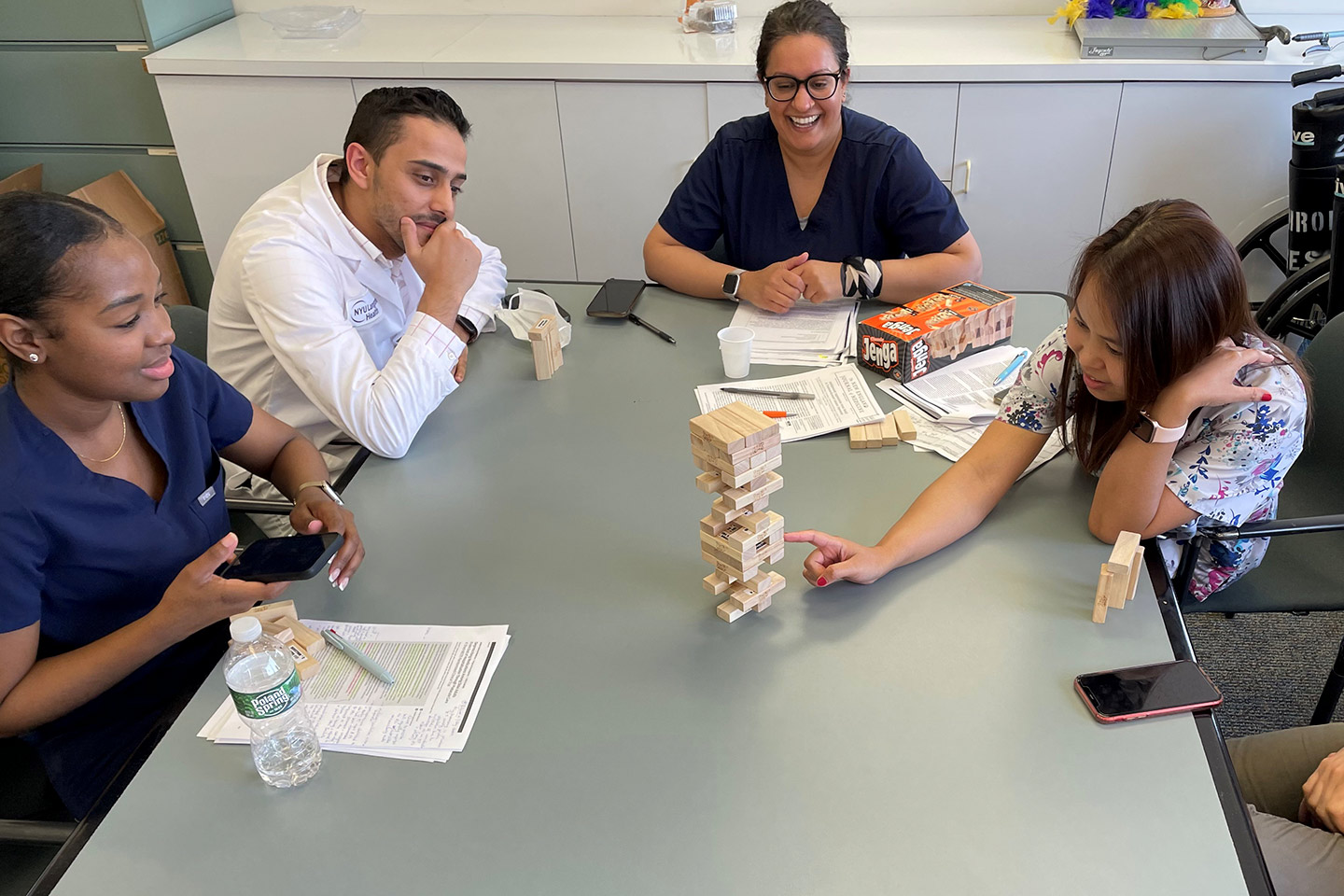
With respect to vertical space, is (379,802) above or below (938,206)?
below

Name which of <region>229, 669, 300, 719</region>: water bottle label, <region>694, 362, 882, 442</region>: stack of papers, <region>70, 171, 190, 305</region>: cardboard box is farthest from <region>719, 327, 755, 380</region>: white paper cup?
<region>70, 171, 190, 305</region>: cardboard box

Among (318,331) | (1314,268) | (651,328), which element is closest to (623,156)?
A: (651,328)

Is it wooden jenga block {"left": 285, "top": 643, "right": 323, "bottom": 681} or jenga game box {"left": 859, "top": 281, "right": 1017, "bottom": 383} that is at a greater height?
jenga game box {"left": 859, "top": 281, "right": 1017, "bottom": 383}

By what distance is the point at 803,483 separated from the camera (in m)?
1.57

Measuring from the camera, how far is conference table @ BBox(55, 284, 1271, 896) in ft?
3.27

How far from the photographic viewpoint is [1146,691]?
115 cm

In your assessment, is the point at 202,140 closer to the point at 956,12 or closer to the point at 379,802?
the point at 956,12

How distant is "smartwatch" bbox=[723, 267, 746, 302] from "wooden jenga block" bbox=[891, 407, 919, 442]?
58cm

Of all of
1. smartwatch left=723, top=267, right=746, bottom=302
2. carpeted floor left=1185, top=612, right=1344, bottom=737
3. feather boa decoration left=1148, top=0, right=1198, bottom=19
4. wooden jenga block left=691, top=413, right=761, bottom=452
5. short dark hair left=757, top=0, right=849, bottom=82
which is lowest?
carpeted floor left=1185, top=612, right=1344, bottom=737

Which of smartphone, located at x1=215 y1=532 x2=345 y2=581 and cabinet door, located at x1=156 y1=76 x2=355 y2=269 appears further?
cabinet door, located at x1=156 y1=76 x2=355 y2=269

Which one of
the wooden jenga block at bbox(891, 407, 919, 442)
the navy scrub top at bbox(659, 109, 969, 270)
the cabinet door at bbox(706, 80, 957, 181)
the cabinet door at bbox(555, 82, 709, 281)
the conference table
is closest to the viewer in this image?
the conference table

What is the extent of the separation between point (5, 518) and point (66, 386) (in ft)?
0.60

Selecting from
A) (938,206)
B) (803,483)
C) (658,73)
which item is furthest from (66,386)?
(658,73)

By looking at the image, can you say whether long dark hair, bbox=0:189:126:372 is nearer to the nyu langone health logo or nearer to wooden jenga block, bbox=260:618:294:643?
wooden jenga block, bbox=260:618:294:643
